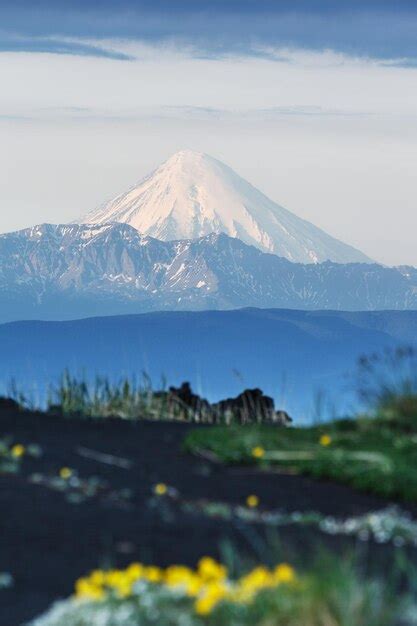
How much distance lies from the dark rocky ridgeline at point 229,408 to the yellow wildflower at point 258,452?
3.60m

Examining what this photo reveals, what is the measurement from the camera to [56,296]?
183 meters

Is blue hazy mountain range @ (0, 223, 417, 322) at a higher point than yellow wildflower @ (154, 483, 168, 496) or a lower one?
higher

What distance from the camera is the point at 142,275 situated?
188500 millimetres

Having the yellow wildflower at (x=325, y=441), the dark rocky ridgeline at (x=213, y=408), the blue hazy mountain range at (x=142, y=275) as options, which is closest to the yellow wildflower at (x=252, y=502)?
the yellow wildflower at (x=325, y=441)

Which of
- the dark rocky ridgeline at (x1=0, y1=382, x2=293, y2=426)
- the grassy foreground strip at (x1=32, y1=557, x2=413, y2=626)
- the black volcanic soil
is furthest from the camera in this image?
the dark rocky ridgeline at (x1=0, y1=382, x2=293, y2=426)

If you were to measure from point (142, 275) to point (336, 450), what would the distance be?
588 feet

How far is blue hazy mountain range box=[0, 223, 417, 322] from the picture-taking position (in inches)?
6791

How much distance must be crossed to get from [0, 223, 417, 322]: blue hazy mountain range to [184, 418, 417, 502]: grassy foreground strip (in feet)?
509

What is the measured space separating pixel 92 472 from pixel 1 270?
615 feet

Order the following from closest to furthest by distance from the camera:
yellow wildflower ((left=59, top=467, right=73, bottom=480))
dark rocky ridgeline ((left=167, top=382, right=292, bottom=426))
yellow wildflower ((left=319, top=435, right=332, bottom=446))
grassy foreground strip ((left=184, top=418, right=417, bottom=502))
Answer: grassy foreground strip ((left=184, top=418, right=417, bottom=502)) < yellow wildflower ((left=59, top=467, right=73, bottom=480)) < yellow wildflower ((left=319, top=435, right=332, bottom=446)) < dark rocky ridgeline ((left=167, top=382, right=292, bottom=426))

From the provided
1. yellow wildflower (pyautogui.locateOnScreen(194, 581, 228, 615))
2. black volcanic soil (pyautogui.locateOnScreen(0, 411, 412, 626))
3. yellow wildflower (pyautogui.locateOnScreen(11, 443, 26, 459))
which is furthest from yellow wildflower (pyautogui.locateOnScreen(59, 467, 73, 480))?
yellow wildflower (pyautogui.locateOnScreen(194, 581, 228, 615))

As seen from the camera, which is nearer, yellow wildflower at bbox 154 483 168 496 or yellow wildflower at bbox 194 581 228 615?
yellow wildflower at bbox 194 581 228 615

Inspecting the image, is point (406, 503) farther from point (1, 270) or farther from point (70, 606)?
point (1, 270)

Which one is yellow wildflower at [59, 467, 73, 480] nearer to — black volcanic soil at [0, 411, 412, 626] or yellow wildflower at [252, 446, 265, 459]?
black volcanic soil at [0, 411, 412, 626]
